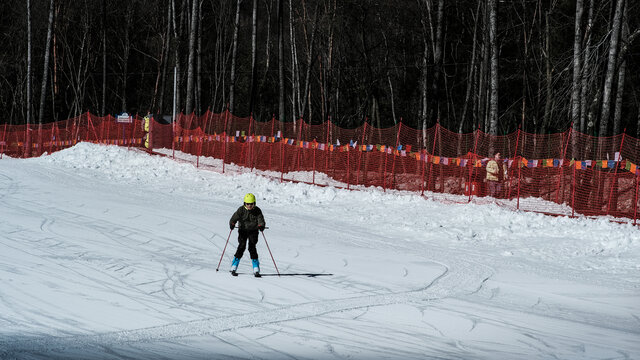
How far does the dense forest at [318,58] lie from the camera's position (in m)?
35.7

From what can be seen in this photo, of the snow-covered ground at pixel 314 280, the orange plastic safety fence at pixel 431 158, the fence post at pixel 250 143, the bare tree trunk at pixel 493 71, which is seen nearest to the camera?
the snow-covered ground at pixel 314 280

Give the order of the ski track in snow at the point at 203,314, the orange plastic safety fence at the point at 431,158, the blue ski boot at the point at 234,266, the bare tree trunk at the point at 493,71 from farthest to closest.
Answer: the bare tree trunk at the point at 493,71 → the orange plastic safety fence at the point at 431,158 → the blue ski boot at the point at 234,266 → the ski track in snow at the point at 203,314

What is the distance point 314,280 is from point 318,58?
40566 mm

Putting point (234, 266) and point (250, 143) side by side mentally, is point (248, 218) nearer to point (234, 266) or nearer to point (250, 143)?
point (234, 266)

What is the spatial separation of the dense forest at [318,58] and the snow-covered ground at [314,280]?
1194 cm

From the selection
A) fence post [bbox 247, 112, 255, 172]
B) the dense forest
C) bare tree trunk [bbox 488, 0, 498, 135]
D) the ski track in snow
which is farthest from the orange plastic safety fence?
the ski track in snow

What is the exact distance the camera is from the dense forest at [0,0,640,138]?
35.7 meters

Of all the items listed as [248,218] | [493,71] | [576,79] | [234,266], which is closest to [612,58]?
[576,79]

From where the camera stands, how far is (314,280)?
12.0 m

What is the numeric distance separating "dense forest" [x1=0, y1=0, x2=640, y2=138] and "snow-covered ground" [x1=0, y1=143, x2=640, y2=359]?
11940 millimetres

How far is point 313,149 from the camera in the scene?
24.3 m

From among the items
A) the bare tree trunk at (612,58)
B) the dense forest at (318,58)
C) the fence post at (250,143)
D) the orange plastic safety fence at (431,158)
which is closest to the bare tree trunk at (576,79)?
the bare tree trunk at (612,58)

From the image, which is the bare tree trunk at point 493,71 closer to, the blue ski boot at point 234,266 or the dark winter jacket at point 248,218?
the dark winter jacket at point 248,218

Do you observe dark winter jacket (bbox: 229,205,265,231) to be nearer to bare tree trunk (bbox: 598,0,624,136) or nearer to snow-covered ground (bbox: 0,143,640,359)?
snow-covered ground (bbox: 0,143,640,359)
